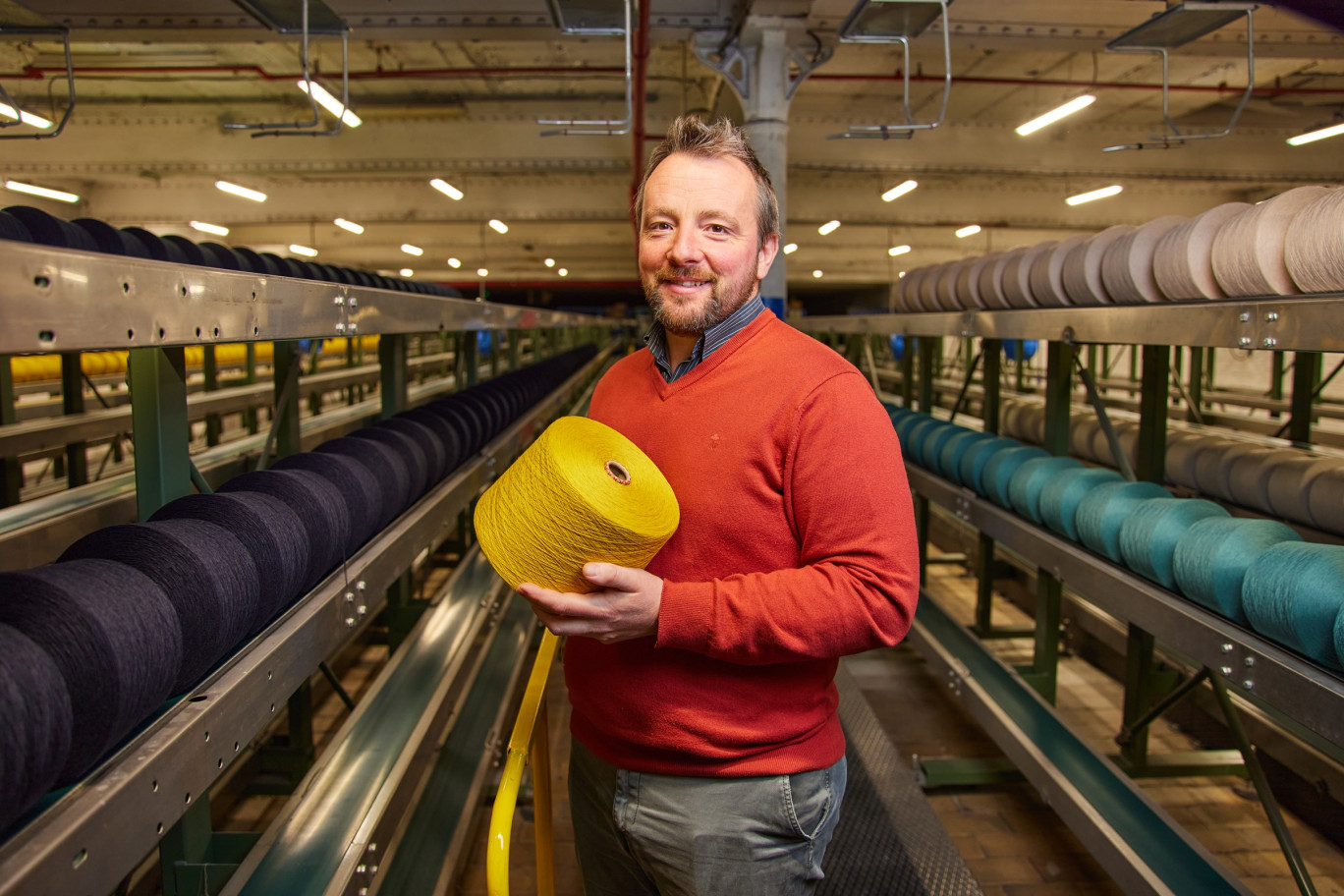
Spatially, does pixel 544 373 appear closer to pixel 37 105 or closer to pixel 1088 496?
pixel 1088 496

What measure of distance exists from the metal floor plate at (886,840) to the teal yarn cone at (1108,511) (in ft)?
2.89

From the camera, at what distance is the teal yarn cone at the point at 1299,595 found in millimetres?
1525

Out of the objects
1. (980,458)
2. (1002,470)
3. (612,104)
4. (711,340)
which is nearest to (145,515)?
(711,340)

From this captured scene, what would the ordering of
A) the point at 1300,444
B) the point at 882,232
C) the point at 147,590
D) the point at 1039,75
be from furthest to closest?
the point at 882,232 → the point at 1039,75 → the point at 1300,444 → the point at 147,590

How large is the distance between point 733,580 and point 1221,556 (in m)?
1.34

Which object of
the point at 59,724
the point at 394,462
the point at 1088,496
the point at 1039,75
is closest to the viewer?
the point at 59,724

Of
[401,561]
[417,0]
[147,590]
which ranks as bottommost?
[401,561]

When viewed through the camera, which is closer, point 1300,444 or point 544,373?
point 1300,444

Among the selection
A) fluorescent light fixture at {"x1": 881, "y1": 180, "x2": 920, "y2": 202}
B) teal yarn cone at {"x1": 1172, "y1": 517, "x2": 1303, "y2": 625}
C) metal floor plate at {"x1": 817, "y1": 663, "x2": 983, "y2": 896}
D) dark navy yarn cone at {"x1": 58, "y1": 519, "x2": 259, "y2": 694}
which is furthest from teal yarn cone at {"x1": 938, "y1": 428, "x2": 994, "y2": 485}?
fluorescent light fixture at {"x1": 881, "y1": 180, "x2": 920, "y2": 202}

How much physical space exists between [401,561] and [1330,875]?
9.50 ft

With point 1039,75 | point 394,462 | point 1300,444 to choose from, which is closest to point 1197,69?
point 1039,75

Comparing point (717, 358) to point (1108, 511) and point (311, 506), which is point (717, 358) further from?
point (1108, 511)

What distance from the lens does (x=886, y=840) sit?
86.0 inches

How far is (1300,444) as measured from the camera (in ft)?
12.9
